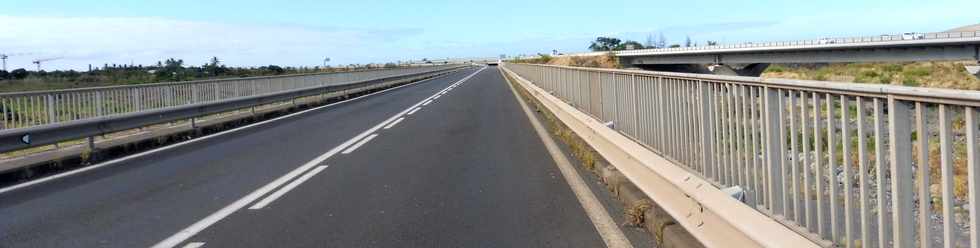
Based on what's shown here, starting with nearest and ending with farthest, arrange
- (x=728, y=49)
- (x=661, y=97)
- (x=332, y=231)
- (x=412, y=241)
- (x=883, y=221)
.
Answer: (x=883, y=221)
(x=412, y=241)
(x=332, y=231)
(x=661, y=97)
(x=728, y=49)

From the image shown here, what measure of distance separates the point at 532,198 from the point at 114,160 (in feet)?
24.8

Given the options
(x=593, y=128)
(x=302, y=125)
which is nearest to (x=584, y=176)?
(x=593, y=128)

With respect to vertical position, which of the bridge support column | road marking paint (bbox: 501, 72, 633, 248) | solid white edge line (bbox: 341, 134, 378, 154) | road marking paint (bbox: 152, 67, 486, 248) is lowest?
road marking paint (bbox: 501, 72, 633, 248)

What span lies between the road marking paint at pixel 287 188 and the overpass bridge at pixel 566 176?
6 centimetres

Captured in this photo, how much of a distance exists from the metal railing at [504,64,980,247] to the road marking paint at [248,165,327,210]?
398cm

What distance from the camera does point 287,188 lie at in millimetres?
9352

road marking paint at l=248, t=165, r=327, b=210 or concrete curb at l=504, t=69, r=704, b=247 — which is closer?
concrete curb at l=504, t=69, r=704, b=247

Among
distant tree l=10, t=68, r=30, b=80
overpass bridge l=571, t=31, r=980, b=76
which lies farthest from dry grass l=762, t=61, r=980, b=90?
distant tree l=10, t=68, r=30, b=80

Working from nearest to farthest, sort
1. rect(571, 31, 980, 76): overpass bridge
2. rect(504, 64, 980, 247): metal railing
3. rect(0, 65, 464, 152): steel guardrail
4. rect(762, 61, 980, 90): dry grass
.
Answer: rect(504, 64, 980, 247): metal railing < rect(0, 65, 464, 152): steel guardrail < rect(762, 61, 980, 90): dry grass < rect(571, 31, 980, 76): overpass bridge

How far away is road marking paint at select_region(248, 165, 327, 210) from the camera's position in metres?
8.33

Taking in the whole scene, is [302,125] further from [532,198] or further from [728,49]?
[728,49]

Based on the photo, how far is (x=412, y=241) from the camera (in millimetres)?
6520

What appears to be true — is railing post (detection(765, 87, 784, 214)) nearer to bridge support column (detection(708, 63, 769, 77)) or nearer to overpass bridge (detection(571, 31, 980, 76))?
overpass bridge (detection(571, 31, 980, 76))

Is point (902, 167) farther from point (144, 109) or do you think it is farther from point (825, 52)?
point (825, 52)
